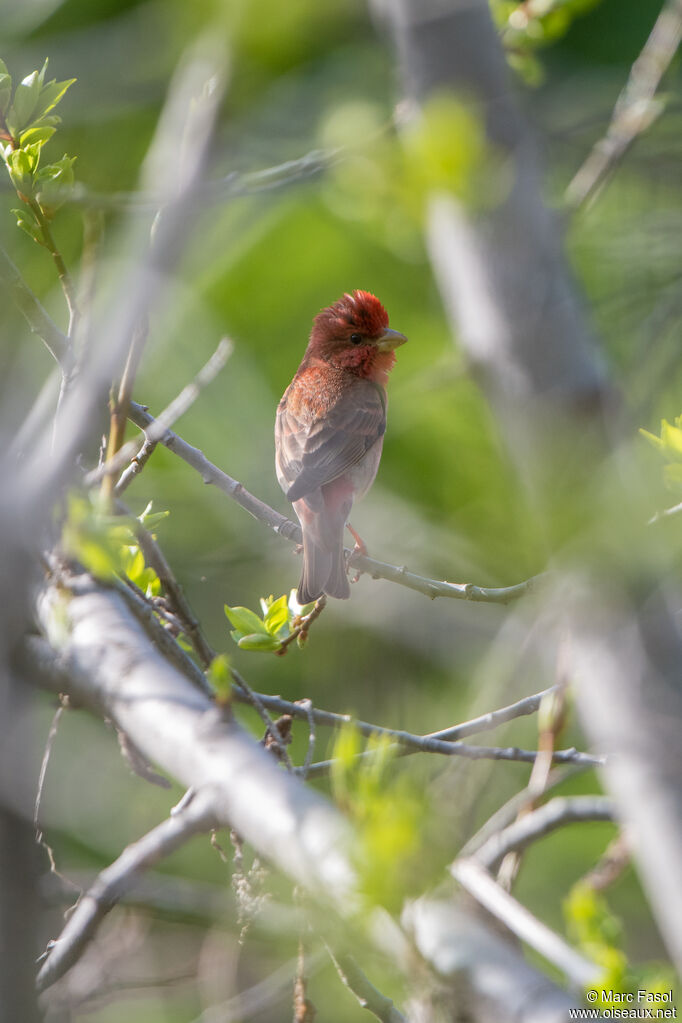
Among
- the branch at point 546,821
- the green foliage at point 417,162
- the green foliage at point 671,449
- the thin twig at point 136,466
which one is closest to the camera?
the green foliage at point 417,162

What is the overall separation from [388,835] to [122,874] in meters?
0.66

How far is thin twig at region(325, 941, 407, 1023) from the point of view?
177 cm

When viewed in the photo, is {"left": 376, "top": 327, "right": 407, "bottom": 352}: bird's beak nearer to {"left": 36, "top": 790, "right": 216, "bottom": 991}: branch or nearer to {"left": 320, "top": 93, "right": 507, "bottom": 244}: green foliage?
{"left": 36, "top": 790, "right": 216, "bottom": 991}: branch

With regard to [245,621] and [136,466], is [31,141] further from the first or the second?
[245,621]

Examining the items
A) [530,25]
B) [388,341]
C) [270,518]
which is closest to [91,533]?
[270,518]

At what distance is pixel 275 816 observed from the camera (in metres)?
1.25

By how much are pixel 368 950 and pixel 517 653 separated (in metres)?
0.58

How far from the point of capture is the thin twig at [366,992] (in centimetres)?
177

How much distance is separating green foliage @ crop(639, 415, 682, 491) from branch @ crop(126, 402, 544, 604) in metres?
0.51

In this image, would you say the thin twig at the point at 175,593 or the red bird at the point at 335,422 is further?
the red bird at the point at 335,422

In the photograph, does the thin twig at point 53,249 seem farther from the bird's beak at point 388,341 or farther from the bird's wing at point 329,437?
the bird's beak at point 388,341

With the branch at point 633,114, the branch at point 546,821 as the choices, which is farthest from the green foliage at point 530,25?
the branch at point 546,821

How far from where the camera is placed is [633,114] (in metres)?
2.54

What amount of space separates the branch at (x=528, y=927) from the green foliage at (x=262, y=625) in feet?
3.26
